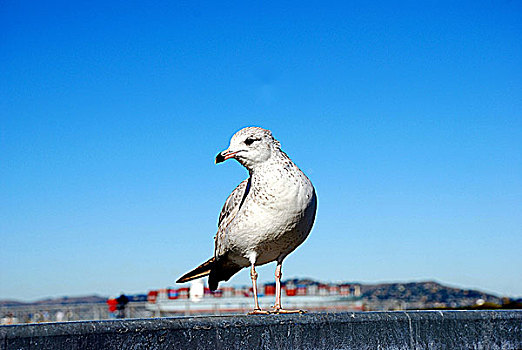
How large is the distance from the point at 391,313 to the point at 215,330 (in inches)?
58.6

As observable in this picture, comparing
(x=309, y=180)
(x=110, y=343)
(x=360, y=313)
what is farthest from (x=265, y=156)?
(x=110, y=343)

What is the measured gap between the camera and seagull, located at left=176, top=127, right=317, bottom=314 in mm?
5141

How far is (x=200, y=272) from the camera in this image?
6.21 m

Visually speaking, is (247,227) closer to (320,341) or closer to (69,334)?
(320,341)

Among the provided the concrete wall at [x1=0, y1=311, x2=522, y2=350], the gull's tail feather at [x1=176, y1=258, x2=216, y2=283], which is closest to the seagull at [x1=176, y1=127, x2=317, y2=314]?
the gull's tail feather at [x1=176, y1=258, x2=216, y2=283]

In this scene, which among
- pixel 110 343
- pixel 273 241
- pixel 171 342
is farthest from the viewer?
pixel 273 241

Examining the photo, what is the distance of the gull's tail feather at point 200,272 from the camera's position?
6.02 m

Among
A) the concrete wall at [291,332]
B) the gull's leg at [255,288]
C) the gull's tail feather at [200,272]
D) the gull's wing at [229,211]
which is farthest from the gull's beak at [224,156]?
the concrete wall at [291,332]

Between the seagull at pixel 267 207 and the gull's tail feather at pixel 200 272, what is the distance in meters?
0.55

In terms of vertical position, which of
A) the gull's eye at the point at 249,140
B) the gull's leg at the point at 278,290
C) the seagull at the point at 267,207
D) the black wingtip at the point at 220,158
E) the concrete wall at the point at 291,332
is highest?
the gull's eye at the point at 249,140

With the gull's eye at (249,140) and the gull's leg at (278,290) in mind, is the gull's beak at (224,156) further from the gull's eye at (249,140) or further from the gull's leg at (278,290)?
the gull's leg at (278,290)

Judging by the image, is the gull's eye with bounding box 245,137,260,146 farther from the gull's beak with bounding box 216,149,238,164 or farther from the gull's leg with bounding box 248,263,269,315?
the gull's leg with bounding box 248,263,269,315

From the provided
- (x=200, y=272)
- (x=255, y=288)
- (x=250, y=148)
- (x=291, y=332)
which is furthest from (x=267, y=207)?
(x=200, y=272)

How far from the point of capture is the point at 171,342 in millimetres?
3705
